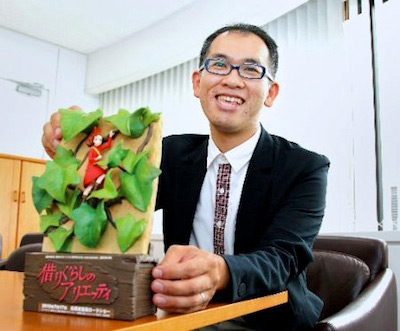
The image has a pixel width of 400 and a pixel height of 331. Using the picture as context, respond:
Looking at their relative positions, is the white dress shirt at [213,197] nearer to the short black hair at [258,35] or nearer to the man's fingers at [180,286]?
the short black hair at [258,35]

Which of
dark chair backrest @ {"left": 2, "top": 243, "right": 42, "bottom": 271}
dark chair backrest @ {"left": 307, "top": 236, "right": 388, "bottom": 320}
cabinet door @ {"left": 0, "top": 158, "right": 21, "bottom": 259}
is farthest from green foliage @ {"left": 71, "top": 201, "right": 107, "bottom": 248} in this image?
cabinet door @ {"left": 0, "top": 158, "right": 21, "bottom": 259}

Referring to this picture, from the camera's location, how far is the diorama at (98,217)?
28.0 inches

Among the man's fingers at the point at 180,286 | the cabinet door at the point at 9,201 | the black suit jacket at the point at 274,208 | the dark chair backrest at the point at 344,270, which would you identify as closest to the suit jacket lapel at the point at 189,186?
the black suit jacket at the point at 274,208

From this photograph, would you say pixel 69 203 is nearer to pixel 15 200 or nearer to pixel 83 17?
pixel 15 200

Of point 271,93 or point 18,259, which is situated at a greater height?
point 271,93

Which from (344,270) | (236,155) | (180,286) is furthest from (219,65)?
(344,270)

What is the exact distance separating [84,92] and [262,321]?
527 cm

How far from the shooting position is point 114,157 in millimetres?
792

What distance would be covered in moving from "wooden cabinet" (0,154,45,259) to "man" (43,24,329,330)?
3.55m

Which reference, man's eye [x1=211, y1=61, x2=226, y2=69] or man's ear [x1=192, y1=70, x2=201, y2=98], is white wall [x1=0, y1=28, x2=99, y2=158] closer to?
man's ear [x1=192, y1=70, x2=201, y2=98]

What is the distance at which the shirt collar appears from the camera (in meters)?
1.38

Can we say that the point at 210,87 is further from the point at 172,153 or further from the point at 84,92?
the point at 84,92

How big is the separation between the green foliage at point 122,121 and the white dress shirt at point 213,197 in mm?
569

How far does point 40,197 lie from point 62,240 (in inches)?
3.9
